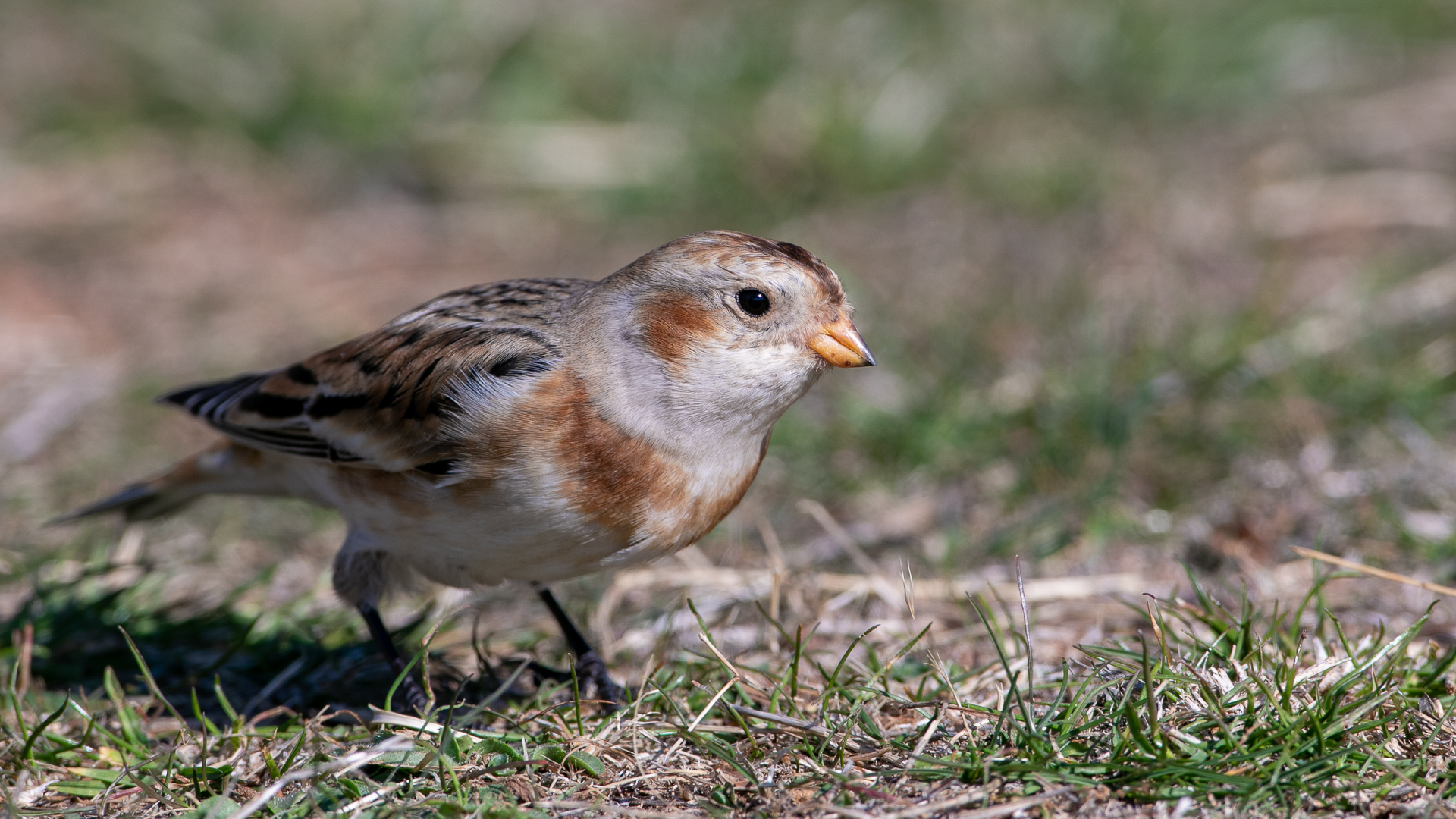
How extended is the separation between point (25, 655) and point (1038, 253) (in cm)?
511

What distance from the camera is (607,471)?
3504 millimetres

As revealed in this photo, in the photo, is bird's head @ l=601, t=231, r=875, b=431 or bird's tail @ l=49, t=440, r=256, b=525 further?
bird's tail @ l=49, t=440, r=256, b=525

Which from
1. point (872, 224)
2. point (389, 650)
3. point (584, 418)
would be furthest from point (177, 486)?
point (872, 224)

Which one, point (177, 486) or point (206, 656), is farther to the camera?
point (177, 486)

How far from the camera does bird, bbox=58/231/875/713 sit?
11.6ft

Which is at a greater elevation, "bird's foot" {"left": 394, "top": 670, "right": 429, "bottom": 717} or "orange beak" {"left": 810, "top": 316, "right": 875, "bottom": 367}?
"orange beak" {"left": 810, "top": 316, "right": 875, "bottom": 367}

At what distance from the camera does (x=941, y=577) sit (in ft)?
15.2

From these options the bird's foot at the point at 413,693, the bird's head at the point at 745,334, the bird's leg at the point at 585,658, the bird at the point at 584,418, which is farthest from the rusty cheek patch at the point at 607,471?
the bird's foot at the point at 413,693

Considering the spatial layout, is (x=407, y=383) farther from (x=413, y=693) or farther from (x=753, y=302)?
(x=753, y=302)

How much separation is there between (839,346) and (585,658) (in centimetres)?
120

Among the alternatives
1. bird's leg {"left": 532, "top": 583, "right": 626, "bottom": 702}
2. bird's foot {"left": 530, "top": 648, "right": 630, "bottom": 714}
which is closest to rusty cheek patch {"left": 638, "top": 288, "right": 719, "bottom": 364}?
bird's leg {"left": 532, "top": 583, "right": 626, "bottom": 702}

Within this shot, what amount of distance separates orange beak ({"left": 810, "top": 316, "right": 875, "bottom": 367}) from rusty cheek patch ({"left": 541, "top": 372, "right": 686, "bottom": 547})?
1.57 feet

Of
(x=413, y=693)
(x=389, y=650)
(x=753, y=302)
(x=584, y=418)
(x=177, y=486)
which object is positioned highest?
(x=753, y=302)

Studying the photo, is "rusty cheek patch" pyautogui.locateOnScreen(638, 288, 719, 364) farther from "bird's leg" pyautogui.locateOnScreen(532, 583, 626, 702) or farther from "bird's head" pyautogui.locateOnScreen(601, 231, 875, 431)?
"bird's leg" pyautogui.locateOnScreen(532, 583, 626, 702)
